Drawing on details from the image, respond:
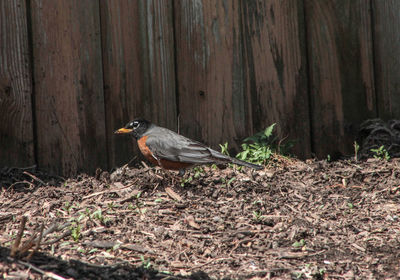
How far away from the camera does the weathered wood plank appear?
5.62 m

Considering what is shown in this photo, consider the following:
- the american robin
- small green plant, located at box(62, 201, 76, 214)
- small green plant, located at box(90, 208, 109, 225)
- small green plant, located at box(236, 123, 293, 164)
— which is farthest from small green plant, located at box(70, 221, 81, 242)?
small green plant, located at box(236, 123, 293, 164)

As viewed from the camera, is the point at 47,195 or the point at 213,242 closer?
the point at 213,242

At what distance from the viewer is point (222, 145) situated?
617 cm

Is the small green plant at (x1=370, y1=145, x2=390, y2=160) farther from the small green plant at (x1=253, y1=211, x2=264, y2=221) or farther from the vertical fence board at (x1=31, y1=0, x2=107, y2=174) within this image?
the vertical fence board at (x1=31, y1=0, x2=107, y2=174)

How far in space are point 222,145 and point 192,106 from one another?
20.4 inches

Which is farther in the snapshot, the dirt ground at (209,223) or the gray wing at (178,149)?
the gray wing at (178,149)

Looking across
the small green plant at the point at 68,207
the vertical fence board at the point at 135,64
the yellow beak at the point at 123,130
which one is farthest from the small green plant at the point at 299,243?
the vertical fence board at the point at 135,64

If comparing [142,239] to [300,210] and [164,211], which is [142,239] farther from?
[300,210]

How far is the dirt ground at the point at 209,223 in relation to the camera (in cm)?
378

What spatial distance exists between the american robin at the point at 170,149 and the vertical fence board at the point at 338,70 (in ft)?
3.75

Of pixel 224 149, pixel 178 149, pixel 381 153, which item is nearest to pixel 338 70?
pixel 381 153

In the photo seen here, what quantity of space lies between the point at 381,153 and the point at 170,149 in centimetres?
216

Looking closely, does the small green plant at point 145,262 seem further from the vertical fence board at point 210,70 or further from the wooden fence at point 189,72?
the vertical fence board at point 210,70

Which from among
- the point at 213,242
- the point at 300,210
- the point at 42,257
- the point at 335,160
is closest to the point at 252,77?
the point at 335,160
